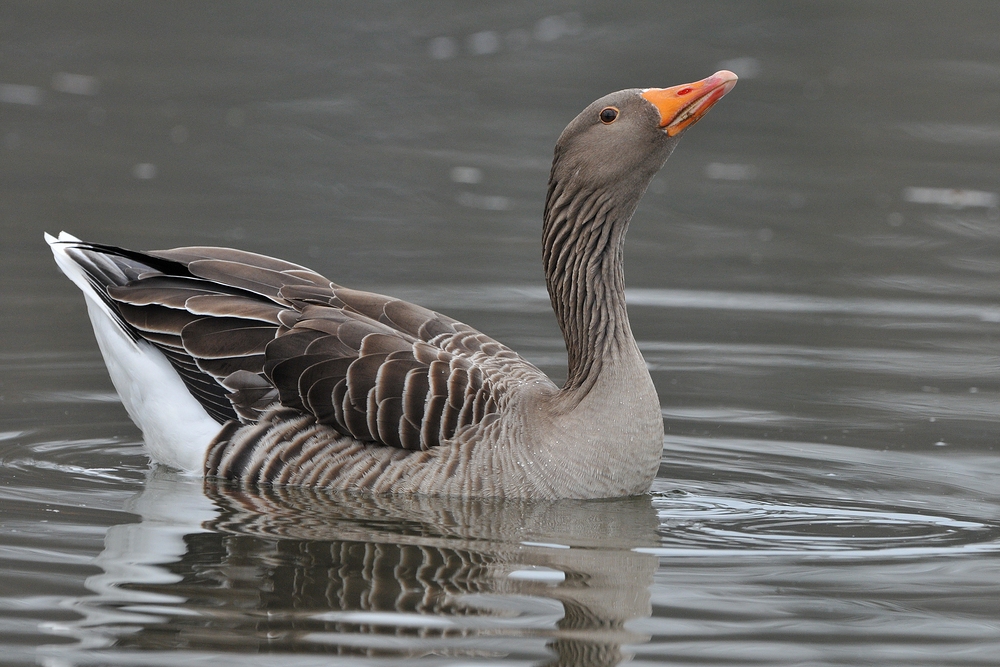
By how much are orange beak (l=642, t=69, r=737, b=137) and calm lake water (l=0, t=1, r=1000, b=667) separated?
2106mm

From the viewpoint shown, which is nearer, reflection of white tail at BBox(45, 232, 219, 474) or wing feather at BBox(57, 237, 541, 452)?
wing feather at BBox(57, 237, 541, 452)

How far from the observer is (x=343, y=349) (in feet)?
25.9

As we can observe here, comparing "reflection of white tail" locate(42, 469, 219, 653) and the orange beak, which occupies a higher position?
the orange beak

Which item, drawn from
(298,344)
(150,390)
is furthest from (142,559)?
(150,390)

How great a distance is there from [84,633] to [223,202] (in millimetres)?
9416

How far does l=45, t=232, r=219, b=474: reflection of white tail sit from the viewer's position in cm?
824

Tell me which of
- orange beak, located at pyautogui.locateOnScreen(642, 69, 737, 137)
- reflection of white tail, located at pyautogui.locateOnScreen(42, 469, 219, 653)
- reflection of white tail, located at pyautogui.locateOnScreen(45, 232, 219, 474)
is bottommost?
reflection of white tail, located at pyautogui.locateOnScreen(42, 469, 219, 653)

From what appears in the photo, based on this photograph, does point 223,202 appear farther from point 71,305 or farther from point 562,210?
point 562,210

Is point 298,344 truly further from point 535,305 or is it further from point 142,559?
point 535,305

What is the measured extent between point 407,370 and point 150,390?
64.9 inches

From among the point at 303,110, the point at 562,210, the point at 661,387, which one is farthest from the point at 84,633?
the point at 303,110

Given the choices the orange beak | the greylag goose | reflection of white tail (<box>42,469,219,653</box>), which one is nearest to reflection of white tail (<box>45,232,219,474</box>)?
the greylag goose

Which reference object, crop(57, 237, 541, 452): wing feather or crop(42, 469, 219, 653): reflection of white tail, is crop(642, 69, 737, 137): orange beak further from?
crop(42, 469, 219, 653): reflection of white tail

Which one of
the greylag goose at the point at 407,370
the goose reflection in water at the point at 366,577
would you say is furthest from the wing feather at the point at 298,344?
the goose reflection in water at the point at 366,577
